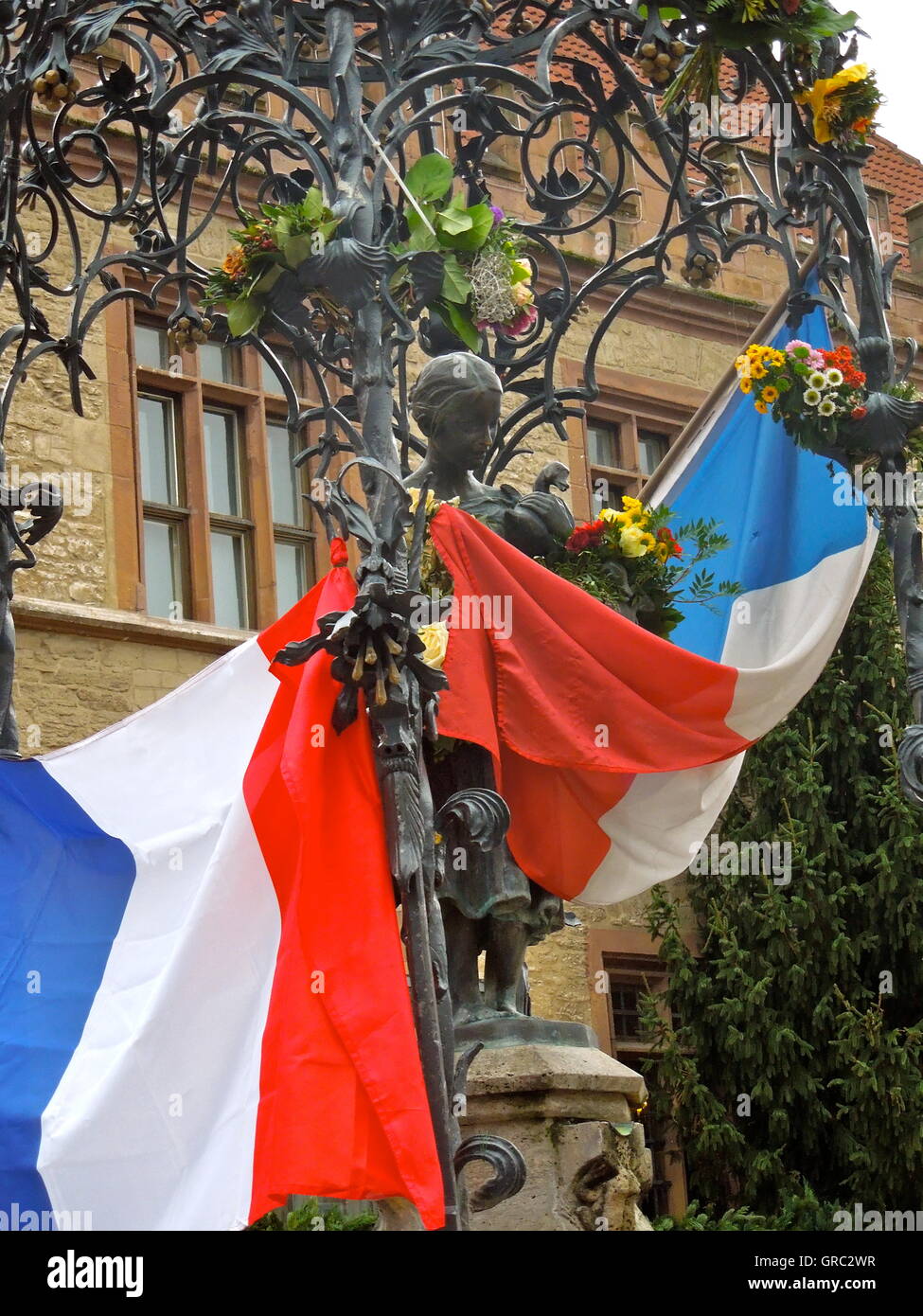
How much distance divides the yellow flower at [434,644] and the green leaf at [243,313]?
122cm

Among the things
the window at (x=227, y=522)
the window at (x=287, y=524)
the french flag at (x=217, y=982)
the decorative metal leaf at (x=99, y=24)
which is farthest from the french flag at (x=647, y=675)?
the window at (x=287, y=524)

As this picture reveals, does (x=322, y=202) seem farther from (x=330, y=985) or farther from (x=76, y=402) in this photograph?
(x=330, y=985)

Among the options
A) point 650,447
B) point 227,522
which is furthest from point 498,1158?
point 650,447

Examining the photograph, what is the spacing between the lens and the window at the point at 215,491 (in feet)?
51.4

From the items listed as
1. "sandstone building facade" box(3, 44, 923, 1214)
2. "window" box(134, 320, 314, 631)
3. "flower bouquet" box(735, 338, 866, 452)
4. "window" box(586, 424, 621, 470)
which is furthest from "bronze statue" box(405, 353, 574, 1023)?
"window" box(586, 424, 621, 470)

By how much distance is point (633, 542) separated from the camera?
24.8 ft

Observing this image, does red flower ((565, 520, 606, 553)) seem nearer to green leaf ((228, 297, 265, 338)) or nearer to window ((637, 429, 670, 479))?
green leaf ((228, 297, 265, 338))

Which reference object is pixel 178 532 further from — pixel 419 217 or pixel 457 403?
pixel 419 217

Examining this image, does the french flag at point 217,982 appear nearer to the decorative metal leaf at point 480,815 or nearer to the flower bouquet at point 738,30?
the decorative metal leaf at point 480,815

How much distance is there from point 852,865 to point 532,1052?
29.2 ft

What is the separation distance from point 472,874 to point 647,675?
82cm

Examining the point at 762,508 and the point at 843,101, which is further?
the point at 762,508

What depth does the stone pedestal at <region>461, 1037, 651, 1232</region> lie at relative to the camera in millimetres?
6656

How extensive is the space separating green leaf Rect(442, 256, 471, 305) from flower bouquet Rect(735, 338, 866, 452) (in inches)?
46.8
